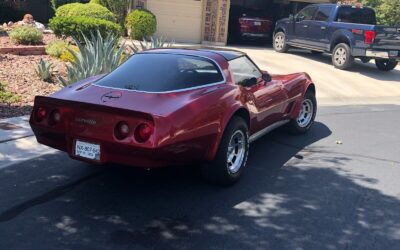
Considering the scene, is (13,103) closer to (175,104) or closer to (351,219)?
(175,104)

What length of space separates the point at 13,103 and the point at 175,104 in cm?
462

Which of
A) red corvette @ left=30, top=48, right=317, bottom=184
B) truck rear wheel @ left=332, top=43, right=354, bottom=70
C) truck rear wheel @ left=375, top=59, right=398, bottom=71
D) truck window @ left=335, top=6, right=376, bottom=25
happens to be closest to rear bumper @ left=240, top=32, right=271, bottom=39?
truck window @ left=335, top=6, right=376, bottom=25

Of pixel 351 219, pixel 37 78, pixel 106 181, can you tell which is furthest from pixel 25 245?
pixel 37 78

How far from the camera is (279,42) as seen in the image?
58.0 ft

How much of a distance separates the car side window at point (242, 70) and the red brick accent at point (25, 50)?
23.6 ft

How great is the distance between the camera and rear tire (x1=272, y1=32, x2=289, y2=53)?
1745 cm

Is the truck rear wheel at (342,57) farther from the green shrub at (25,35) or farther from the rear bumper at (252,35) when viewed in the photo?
the green shrub at (25,35)

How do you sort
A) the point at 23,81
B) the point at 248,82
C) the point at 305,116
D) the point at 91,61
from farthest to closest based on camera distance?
1. the point at 23,81
2. the point at 91,61
3. the point at 305,116
4. the point at 248,82

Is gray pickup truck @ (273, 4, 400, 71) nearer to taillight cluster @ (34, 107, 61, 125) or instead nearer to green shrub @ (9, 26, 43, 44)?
green shrub @ (9, 26, 43, 44)

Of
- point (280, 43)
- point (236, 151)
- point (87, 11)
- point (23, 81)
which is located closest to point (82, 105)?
point (236, 151)

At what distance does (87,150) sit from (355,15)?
13.1 meters

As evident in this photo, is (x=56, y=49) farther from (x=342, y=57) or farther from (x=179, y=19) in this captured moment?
(x=342, y=57)

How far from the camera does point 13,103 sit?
8156 millimetres

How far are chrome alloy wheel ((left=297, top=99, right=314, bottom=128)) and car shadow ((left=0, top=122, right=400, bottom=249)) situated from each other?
180 cm
